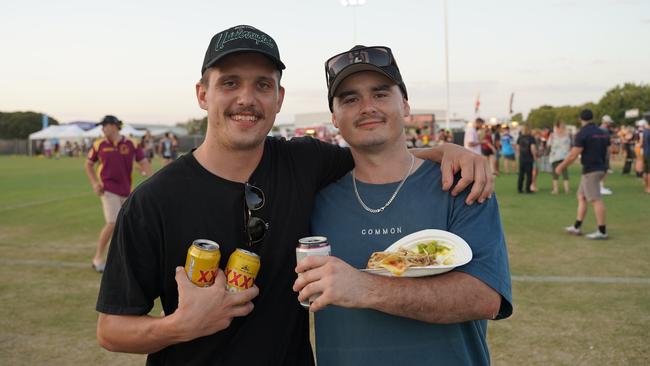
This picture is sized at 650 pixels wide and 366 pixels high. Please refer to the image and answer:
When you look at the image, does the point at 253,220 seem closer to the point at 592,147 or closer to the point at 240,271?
the point at 240,271

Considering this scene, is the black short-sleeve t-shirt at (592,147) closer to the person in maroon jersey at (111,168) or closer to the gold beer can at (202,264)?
the person in maroon jersey at (111,168)

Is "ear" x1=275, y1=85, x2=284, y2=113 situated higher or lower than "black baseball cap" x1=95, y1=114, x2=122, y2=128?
lower

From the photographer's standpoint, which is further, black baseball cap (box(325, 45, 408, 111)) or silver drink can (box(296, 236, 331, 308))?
black baseball cap (box(325, 45, 408, 111))

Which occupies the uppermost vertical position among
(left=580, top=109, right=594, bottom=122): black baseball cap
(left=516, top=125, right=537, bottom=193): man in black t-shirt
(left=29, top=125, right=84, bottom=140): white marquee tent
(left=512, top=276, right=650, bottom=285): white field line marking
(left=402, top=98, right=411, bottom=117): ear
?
(left=29, top=125, right=84, bottom=140): white marquee tent

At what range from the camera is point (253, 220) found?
212 centimetres

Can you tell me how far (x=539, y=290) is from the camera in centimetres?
573

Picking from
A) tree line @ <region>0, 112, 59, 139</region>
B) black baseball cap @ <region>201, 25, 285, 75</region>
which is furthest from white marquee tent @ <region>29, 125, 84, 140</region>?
black baseball cap @ <region>201, 25, 285, 75</region>

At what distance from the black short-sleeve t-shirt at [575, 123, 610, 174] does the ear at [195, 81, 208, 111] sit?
7723 mm

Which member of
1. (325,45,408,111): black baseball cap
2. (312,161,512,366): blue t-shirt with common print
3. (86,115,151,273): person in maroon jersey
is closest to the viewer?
(312,161,512,366): blue t-shirt with common print

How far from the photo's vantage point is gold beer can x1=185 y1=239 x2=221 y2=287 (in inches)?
71.9

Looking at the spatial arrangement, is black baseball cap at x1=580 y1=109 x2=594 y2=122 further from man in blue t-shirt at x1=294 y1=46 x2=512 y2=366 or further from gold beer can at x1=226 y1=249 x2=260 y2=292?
gold beer can at x1=226 y1=249 x2=260 y2=292

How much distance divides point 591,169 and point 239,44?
25.8ft

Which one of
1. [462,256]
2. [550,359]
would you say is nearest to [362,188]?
[462,256]

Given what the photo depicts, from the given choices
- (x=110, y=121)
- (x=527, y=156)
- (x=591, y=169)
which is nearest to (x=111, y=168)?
(x=110, y=121)
